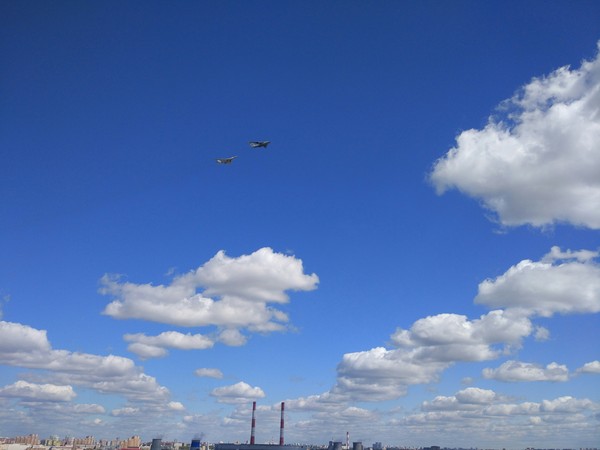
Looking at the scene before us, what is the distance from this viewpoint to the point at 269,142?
11688 centimetres

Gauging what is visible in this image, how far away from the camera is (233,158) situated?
116688 mm

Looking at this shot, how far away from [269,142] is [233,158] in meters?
9.18
